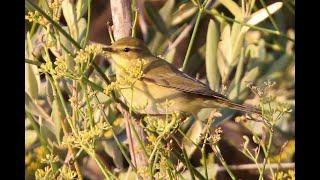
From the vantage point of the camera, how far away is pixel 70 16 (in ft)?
4.23

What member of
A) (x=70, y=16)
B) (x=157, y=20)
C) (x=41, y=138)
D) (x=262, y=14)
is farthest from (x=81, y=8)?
(x=262, y=14)

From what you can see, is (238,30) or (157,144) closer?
(157,144)

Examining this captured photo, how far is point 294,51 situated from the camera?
4.26 feet

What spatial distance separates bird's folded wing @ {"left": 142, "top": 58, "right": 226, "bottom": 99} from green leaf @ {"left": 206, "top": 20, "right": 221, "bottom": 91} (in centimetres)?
3

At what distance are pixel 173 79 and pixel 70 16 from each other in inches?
10.2

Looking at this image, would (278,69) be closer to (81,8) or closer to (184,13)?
(184,13)

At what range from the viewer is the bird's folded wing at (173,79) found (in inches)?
50.9

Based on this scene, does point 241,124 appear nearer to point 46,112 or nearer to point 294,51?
point 294,51

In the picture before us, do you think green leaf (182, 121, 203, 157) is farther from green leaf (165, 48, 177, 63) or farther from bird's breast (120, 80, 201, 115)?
green leaf (165, 48, 177, 63)

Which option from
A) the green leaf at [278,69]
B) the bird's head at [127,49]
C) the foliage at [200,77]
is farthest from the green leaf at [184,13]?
the green leaf at [278,69]

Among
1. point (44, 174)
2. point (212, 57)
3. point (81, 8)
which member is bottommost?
point (44, 174)
